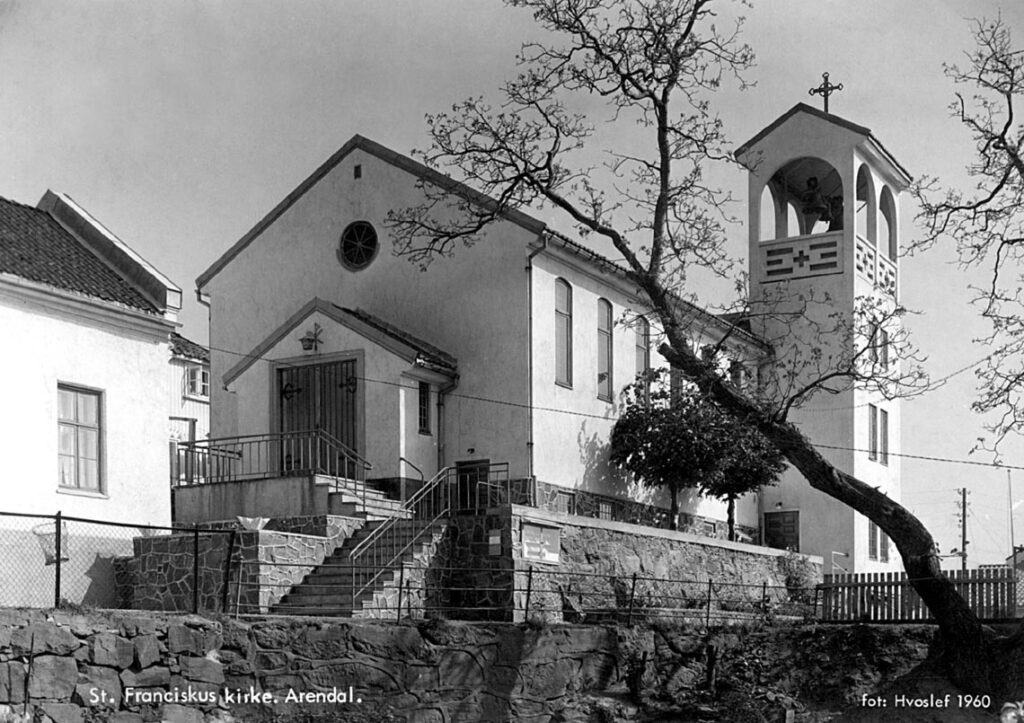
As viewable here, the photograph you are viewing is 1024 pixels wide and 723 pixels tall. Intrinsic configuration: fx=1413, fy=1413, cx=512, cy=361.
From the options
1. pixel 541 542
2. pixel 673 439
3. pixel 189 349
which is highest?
pixel 189 349

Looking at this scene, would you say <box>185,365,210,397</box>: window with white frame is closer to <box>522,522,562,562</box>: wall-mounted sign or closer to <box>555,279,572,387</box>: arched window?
<box>555,279,572,387</box>: arched window

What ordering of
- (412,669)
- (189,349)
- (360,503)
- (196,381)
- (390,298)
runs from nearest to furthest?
1. (412,669)
2. (360,503)
3. (390,298)
4. (189,349)
5. (196,381)

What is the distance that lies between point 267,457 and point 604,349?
711cm

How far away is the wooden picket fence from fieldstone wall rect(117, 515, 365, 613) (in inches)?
420

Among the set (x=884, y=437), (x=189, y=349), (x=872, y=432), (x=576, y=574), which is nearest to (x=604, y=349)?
(x=576, y=574)

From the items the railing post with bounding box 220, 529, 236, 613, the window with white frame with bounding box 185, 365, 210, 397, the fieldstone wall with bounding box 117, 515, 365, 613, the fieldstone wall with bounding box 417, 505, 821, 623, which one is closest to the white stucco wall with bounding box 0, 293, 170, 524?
the fieldstone wall with bounding box 117, 515, 365, 613

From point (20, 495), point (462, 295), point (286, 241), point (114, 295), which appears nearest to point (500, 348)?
point (462, 295)

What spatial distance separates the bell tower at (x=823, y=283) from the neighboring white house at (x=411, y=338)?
8.13 meters

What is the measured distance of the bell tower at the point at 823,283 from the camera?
3562 cm

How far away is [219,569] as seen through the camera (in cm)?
1978

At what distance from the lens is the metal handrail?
20.7 m

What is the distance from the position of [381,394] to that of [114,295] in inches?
232

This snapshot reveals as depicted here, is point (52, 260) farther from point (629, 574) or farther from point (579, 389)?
point (629, 574)

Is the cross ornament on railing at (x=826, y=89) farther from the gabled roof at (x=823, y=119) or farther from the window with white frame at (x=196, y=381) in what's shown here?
the window with white frame at (x=196, y=381)
